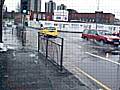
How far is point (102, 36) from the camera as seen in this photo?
12883 mm

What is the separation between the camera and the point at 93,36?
14023mm

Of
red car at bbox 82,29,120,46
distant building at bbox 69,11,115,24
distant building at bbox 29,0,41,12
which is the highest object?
distant building at bbox 29,0,41,12

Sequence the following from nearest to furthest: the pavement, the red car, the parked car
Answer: the pavement, the red car, the parked car

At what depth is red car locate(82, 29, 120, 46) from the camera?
40.8 ft

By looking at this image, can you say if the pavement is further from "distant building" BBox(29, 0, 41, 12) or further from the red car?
the red car

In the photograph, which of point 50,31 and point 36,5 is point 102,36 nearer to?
point 50,31

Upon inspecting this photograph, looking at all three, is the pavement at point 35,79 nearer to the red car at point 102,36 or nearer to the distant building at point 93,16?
the distant building at point 93,16

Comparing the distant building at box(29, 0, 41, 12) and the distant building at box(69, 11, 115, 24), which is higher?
the distant building at box(29, 0, 41, 12)

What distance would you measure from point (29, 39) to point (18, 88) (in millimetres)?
8222

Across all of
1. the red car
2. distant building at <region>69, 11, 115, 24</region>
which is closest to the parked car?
the red car

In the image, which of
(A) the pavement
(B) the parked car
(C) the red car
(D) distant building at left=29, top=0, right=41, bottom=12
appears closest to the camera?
(A) the pavement

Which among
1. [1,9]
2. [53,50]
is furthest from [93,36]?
[53,50]

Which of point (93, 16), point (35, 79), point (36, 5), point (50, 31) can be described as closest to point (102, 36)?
point (50, 31)

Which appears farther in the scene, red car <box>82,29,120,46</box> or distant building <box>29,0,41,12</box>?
red car <box>82,29,120,46</box>
